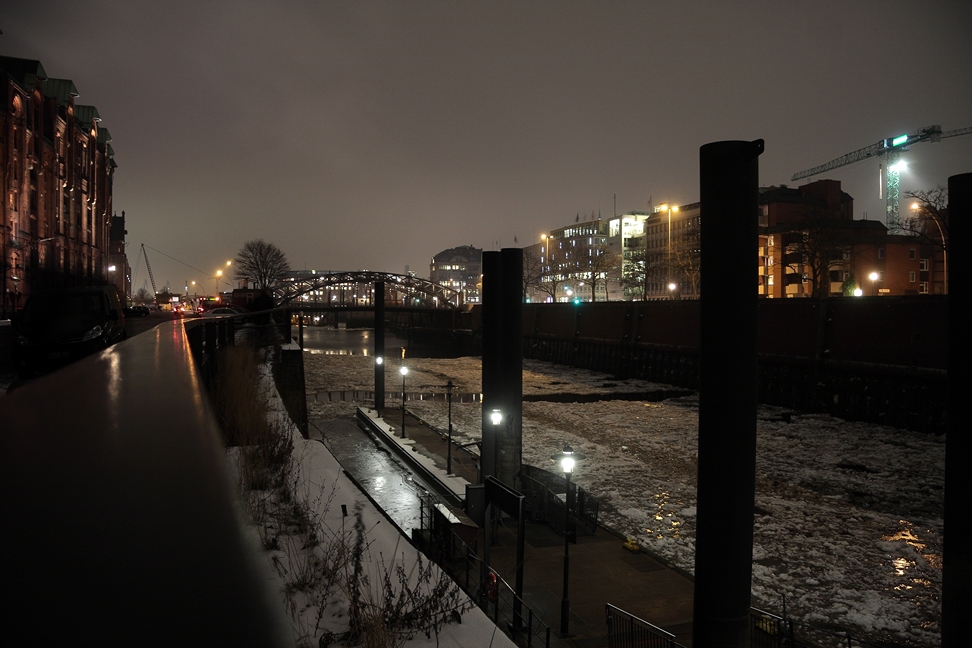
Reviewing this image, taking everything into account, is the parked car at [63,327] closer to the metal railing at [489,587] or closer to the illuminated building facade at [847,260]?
the metal railing at [489,587]

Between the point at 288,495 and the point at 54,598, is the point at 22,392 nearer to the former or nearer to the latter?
the point at 288,495

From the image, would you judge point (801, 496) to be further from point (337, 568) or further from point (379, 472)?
point (337, 568)

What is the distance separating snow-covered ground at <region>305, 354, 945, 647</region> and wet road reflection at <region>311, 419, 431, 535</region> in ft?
13.4

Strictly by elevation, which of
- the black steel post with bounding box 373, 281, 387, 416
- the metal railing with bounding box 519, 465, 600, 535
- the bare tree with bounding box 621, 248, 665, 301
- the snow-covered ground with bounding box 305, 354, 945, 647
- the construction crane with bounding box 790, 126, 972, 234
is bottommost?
the snow-covered ground with bounding box 305, 354, 945, 647

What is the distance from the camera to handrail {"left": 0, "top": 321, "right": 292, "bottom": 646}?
1.11m

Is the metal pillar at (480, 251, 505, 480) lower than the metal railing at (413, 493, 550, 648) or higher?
higher

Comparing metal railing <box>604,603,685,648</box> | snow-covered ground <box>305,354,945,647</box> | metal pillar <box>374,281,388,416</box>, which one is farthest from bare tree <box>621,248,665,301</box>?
metal railing <box>604,603,685,648</box>

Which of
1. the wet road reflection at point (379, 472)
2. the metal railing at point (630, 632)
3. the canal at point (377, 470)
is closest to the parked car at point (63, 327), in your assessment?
the canal at point (377, 470)

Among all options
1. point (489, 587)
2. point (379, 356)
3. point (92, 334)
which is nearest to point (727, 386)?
point (489, 587)

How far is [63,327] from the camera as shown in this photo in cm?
1290

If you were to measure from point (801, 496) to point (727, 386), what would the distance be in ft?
61.9

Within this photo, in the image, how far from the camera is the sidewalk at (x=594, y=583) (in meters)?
12.2

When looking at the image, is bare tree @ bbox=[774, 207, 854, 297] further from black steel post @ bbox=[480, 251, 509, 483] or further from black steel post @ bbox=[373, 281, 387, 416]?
black steel post @ bbox=[480, 251, 509, 483]

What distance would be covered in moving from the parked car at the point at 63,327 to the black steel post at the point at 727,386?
11567 millimetres
